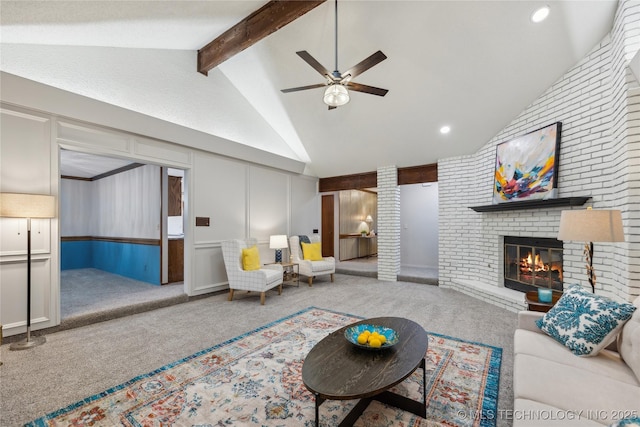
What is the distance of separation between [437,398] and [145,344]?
2815 millimetres

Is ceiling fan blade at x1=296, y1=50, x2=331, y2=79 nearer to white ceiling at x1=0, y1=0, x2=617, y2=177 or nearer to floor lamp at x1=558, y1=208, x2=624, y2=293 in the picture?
white ceiling at x1=0, y1=0, x2=617, y2=177

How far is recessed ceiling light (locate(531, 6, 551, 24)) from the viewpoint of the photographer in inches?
112

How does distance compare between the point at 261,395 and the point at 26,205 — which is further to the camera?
the point at 26,205

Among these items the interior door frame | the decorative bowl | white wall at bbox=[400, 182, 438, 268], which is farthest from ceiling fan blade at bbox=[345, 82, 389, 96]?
the interior door frame

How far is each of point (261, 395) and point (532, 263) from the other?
4121 millimetres

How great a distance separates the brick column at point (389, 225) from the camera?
20.1 feet

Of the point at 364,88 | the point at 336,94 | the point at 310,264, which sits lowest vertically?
the point at 310,264

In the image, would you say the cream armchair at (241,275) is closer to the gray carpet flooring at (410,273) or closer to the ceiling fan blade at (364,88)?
the gray carpet flooring at (410,273)

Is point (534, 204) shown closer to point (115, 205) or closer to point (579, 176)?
point (579, 176)

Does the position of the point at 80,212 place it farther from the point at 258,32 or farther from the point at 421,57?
the point at 421,57

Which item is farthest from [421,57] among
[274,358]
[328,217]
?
[328,217]

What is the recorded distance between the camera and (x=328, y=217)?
8.80 metres

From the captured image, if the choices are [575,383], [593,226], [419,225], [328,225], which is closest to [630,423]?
[575,383]

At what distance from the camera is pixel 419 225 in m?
7.50
